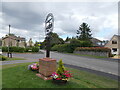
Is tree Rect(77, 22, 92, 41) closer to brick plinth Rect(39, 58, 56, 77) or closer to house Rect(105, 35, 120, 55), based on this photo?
house Rect(105, 35, 120, 55)

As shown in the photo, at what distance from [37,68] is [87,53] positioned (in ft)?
62.7

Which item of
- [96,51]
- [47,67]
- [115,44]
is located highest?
[115,44]

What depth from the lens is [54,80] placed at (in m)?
4.14

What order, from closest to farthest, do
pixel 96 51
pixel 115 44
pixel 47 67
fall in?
1. pixel 47 67
2. pixel 96 51
3. pixel 115 44

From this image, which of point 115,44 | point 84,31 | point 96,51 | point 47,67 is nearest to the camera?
point 47,67

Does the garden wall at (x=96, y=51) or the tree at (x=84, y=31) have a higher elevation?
the tree at (x=84, y=31)

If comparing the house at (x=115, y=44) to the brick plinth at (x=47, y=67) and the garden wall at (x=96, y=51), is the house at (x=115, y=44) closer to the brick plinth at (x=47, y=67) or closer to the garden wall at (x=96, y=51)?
the garden wall at (x=96, y=51)

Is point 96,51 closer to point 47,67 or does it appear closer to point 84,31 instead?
point 47,67

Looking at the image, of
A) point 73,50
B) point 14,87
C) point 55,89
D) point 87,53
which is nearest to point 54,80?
point 55,89

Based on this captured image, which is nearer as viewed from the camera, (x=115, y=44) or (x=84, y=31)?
(x=115, y=44)

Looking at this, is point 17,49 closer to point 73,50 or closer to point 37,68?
point 73,50

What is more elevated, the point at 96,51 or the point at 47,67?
the point at 47,67

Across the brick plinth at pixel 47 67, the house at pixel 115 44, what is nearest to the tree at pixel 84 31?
the house at pixel 115 44

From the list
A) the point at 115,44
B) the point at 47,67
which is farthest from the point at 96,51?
the point at 47,67
